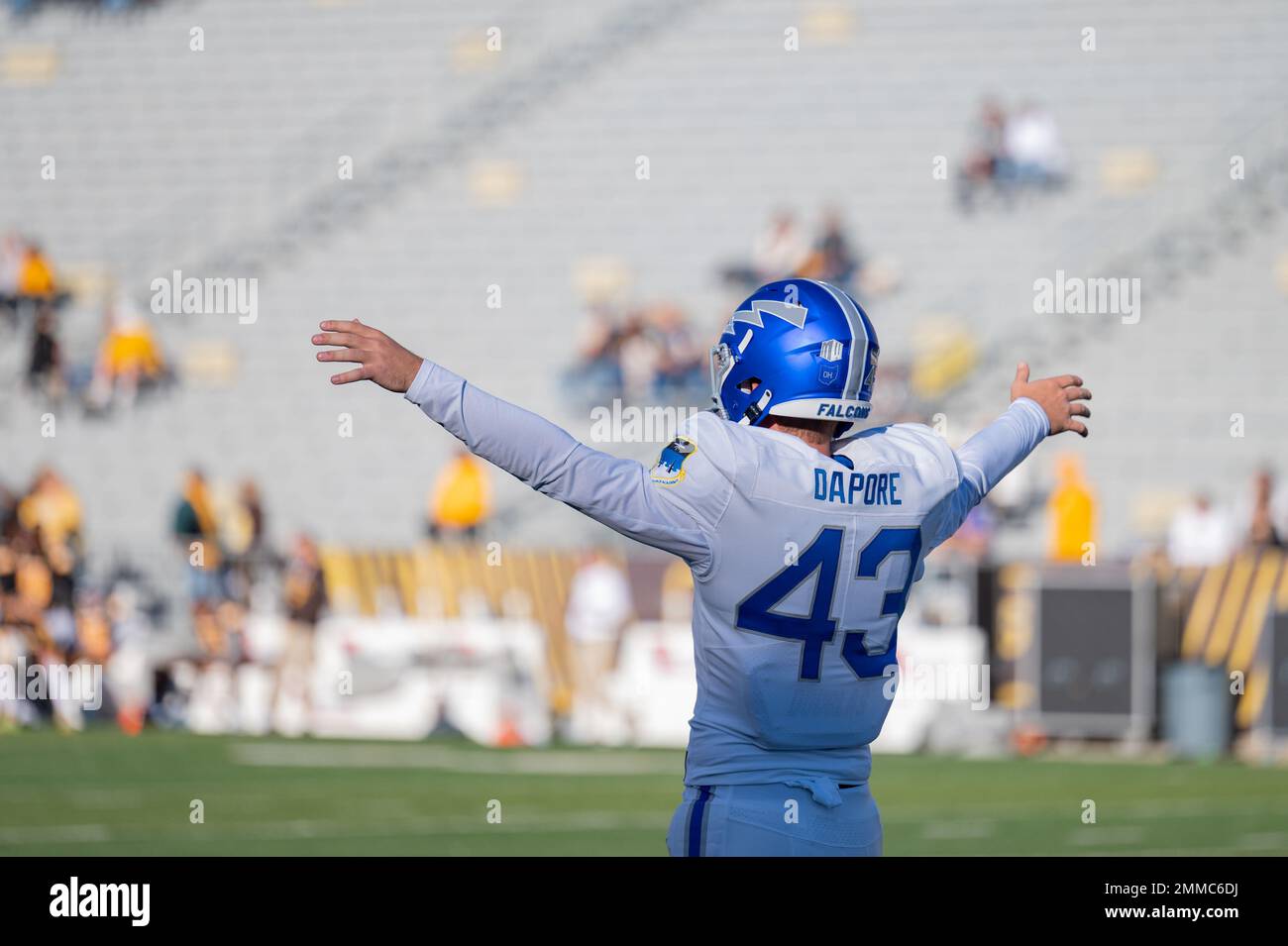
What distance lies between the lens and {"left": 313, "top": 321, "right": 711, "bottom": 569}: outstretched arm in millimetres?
4055

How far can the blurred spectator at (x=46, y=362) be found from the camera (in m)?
23.3

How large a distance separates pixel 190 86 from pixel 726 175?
7278 mm

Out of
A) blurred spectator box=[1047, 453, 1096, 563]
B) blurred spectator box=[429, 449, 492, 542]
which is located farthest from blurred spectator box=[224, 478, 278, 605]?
blurred spectator box=[1047, 453, 1096, 563]

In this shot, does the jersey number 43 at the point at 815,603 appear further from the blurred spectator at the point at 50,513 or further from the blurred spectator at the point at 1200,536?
the blurred spectator at the point at 50,513

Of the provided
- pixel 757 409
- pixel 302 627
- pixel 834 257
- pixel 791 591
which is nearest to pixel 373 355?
pixel 757 409

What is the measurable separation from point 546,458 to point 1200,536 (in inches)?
570

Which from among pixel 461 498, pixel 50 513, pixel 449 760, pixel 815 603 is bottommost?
pixel 449 760

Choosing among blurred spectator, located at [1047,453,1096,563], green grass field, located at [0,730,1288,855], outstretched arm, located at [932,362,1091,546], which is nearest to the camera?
outstretched arm, located at [932,362,1091,546]

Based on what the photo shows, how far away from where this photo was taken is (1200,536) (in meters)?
17.5

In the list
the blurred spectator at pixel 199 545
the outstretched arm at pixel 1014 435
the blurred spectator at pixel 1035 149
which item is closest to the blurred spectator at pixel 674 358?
the blurred spectator at pixel 1035 149

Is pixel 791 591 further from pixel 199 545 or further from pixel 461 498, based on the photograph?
pixel 461 498

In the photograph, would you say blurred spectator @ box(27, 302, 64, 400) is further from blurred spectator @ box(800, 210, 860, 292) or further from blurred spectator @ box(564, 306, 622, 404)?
blurred spectator @ box(800, 210, 860, 292)

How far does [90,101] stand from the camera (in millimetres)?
25359

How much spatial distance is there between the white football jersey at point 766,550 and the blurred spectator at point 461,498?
14354mm
